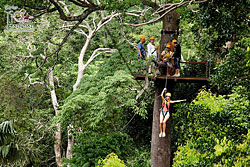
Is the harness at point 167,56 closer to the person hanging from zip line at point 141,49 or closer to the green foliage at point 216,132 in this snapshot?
the person hanging from zip line at point 141,49

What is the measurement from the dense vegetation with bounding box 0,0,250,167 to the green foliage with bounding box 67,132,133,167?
0.11 ft

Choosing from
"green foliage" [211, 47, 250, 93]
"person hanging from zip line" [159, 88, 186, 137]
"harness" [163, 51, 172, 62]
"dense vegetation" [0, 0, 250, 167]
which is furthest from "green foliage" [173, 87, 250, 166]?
"harness" [163, 51, 172, 62]

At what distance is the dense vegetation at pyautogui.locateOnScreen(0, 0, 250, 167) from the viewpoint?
4.99m

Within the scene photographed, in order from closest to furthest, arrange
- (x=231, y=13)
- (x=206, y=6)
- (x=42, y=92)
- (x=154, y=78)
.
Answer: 1. (x=231, y=13)
2. (x=206, y=6)
3. (x=154, y=78)
4. (x=42, y=92)

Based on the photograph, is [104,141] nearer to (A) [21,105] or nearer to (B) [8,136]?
(B) [8,136]

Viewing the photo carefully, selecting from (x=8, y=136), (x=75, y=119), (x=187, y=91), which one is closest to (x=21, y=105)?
(x=75, y=119)

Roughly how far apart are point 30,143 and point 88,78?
4.40 meters

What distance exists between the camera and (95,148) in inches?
425

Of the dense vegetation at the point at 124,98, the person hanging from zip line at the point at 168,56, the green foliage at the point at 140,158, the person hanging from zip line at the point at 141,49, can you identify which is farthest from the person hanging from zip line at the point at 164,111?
the green foliage at the point at 140,158

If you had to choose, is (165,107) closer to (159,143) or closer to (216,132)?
(159,143)

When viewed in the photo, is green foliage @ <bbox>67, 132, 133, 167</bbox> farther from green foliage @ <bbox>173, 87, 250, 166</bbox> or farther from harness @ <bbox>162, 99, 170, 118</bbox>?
green foliage @ <bbox>173, 87, 250, 166</bbox>

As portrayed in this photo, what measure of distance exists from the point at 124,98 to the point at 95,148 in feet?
6.19

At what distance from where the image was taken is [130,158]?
11641 mm

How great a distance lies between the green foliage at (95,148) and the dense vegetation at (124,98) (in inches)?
1.3
